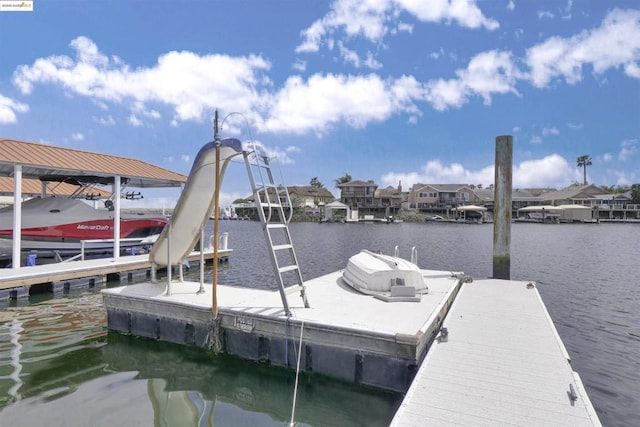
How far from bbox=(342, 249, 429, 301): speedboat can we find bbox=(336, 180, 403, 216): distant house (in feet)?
298

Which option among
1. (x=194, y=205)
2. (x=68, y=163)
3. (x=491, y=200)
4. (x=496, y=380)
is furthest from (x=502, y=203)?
(x=491, y=200)

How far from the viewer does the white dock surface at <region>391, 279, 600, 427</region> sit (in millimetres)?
4230

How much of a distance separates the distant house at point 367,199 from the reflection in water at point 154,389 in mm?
93086

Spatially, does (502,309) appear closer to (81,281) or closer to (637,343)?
(637,343)

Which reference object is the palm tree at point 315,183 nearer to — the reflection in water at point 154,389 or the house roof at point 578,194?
the house roof at point 578,194

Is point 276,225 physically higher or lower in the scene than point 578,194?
lower

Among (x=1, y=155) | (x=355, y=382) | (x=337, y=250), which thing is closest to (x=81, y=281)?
(x=1, y=155)

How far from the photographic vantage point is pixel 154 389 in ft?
22.7

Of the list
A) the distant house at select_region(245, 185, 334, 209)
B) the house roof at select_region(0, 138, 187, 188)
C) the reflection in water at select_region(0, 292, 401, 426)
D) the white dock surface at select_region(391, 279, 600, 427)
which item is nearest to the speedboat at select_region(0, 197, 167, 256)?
the house roof at select_region(0, 138, 187, 188)

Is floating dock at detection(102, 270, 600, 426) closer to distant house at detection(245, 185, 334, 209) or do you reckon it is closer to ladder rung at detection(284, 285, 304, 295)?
ladder rung at detection(284, 285, 304, 295)

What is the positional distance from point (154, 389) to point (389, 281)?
17.7ft

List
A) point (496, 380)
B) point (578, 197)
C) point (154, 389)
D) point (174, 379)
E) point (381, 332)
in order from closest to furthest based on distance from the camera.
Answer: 1. point (496, 380)
2. point (381, 332)
3. point (154, 389)
4. point (174, 379)
5. point (578, 197)

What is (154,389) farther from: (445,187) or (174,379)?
(445,187)

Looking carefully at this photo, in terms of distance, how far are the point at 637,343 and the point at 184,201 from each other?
11753 millimetres
